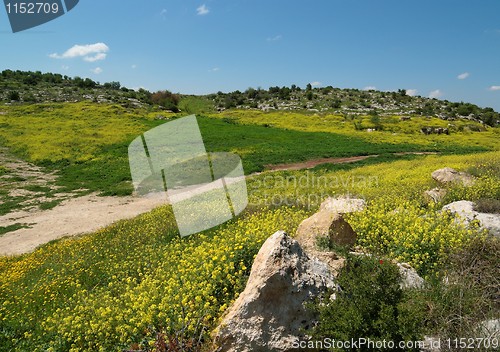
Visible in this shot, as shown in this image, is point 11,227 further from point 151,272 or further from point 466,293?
point 466,293

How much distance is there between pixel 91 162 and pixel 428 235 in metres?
26.2

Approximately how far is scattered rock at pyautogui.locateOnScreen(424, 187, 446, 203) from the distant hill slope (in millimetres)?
52402

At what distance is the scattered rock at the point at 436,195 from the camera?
11.0 metres

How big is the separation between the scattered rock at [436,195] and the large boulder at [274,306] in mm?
7704

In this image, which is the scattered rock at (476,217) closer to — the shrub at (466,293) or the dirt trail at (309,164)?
the shrub at (466,293)

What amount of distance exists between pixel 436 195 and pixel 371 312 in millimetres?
8564

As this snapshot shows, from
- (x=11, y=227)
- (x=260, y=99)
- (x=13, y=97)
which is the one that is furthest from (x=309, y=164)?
(x=260, y=99)

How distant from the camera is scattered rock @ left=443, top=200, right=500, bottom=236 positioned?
7151 mm

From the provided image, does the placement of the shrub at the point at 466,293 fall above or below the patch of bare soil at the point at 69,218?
above

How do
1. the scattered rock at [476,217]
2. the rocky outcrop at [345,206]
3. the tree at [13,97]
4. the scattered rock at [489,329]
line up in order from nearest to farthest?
the scattered rock at [489,329], the scattered rock at [476,217], the rocky outcrop at [345,206], the tree at [13,97]

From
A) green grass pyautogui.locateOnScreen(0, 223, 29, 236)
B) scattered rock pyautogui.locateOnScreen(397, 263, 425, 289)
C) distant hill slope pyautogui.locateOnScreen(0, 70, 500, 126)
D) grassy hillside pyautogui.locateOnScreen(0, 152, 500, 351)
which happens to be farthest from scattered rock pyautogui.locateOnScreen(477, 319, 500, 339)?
distant hill slope pyautogui.locateOnScreen(0, 70, 500, 126)

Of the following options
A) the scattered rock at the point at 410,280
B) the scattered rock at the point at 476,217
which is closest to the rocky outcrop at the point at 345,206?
the scattered rock at the point at 476,217

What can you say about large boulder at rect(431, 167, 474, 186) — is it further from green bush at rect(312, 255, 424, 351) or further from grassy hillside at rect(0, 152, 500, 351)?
green bush at rect(312, 255, 424, 351)

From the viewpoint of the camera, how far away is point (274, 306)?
15.0ft
